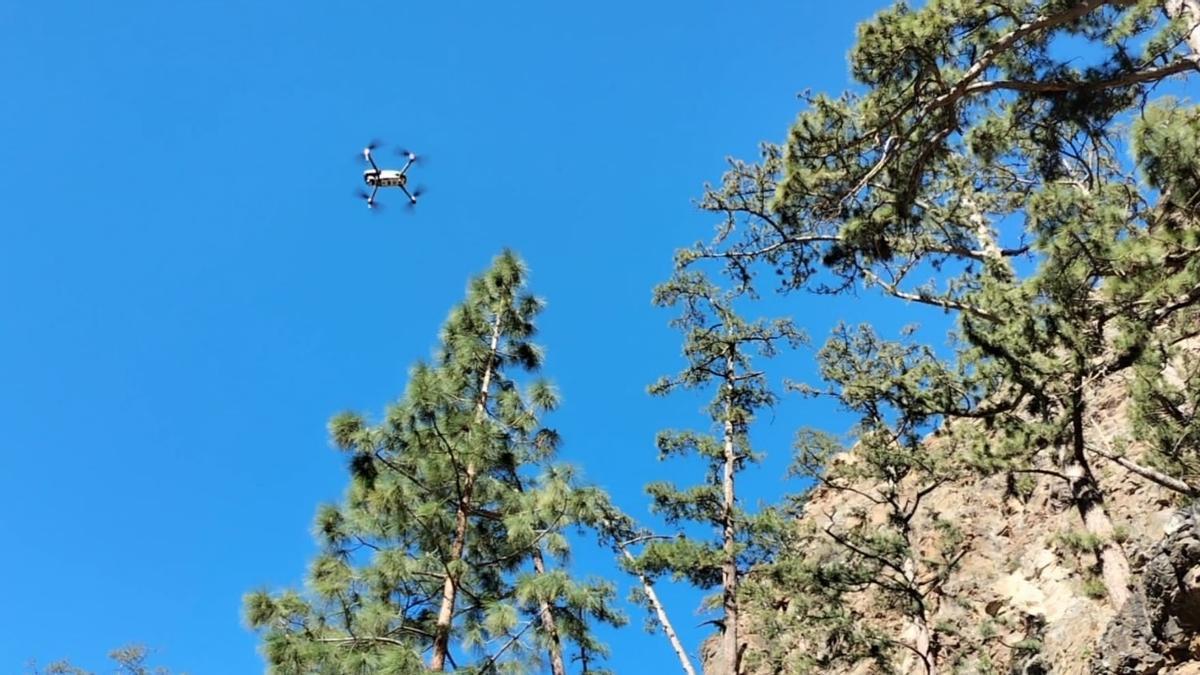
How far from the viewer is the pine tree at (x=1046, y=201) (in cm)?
719

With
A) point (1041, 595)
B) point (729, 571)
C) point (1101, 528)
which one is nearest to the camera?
point (1101, 528)

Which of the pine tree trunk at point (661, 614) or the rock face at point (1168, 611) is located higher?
the pine tree trunk at point (661, 614)

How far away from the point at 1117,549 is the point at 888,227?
4900mm

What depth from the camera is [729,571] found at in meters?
12.9

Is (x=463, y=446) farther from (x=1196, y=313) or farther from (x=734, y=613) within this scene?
(x=1196, y=313)

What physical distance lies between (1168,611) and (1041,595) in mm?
9952

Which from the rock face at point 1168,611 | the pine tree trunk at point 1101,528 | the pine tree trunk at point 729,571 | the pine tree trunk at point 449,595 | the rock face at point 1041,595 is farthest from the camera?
the pine tree trunk at point 729,571

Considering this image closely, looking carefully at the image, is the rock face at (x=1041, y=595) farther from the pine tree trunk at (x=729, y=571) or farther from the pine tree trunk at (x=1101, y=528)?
the pine tree trunk at (x=729, y=571)

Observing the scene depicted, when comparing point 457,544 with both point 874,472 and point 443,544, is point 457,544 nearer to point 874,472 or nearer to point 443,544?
point 443,544

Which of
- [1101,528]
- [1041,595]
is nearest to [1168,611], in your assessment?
[1101,528]

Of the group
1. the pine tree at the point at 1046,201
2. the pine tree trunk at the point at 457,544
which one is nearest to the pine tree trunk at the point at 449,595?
the pine tree trunk at the point at 457,544

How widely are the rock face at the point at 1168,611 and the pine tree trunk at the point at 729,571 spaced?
508 centimetres

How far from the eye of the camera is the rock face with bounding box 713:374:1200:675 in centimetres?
809

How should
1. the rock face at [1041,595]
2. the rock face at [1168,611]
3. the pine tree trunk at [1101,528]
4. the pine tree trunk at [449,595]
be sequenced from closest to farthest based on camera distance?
the pine tree trunk at [449,595], the rock face at [1168,611], the rock face at [1041,595], the pine tree trunk at [1101,528]
